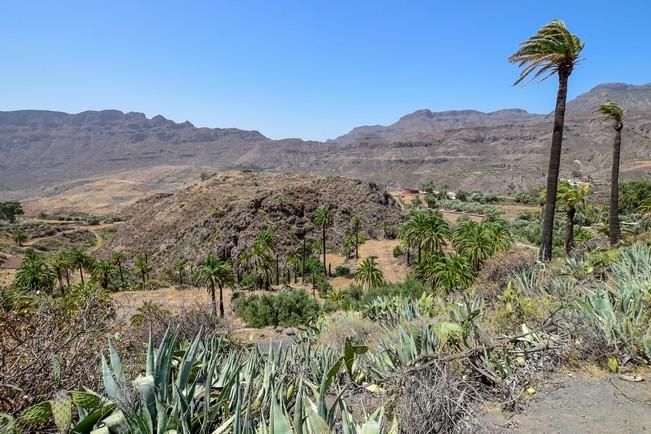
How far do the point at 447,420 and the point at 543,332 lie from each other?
8.64 feet

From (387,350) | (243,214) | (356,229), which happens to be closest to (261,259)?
(243,214)

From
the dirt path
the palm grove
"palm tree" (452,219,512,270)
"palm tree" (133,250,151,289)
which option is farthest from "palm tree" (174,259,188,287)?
the dirt path

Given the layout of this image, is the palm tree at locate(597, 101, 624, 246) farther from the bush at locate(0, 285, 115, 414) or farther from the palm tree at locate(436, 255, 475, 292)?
the bush at locate(0, 285, 115, 414)

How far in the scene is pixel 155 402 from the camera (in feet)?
11.1

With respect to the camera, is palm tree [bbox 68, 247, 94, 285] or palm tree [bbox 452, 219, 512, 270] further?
palm tree [bbox 68, 247, 94, 285]

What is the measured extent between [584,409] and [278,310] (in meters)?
25.9

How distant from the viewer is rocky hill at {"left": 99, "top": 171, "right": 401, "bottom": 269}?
193 ft

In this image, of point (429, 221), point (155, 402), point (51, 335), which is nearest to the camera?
point (155, 402)

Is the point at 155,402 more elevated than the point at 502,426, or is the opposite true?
the point at 155,402

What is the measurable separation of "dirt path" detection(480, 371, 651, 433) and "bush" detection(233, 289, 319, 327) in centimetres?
2214

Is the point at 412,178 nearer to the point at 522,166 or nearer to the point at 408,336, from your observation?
the point at 522,166

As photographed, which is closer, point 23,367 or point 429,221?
point 23,367

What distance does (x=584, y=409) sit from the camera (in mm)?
4781

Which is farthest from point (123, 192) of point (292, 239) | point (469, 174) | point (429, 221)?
point (429, 221)
